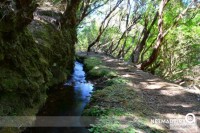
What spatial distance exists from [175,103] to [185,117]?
69.7 inches

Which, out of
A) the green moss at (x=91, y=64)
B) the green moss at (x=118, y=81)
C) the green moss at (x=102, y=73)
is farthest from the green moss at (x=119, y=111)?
the green moss at (x=91, y=64)

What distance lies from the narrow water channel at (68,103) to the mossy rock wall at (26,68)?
1.94 feet

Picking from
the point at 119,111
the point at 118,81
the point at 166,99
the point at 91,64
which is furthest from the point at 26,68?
the point at 91,64

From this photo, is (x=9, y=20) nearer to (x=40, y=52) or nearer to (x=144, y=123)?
(x=40, y=52)

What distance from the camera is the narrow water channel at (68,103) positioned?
8992mm

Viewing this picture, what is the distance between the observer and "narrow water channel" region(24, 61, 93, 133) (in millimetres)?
8992

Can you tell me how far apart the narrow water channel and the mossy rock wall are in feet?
1.94

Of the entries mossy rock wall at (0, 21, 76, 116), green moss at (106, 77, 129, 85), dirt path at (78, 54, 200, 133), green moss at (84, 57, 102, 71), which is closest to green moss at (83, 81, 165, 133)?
dirt path at (78, 54, 200, 133)

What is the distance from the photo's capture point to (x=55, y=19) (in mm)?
17609

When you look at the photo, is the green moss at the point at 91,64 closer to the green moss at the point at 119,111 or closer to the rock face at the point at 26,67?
the rock face at the point at 26,67

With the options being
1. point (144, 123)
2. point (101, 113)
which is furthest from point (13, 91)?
point (144, 123)

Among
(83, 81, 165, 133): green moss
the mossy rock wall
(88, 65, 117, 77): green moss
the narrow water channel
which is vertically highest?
the mossy rock wall

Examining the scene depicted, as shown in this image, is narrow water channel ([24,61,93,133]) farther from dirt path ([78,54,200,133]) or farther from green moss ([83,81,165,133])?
dirt path ([78,54,200,133])

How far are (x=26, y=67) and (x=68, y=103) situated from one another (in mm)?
3258
